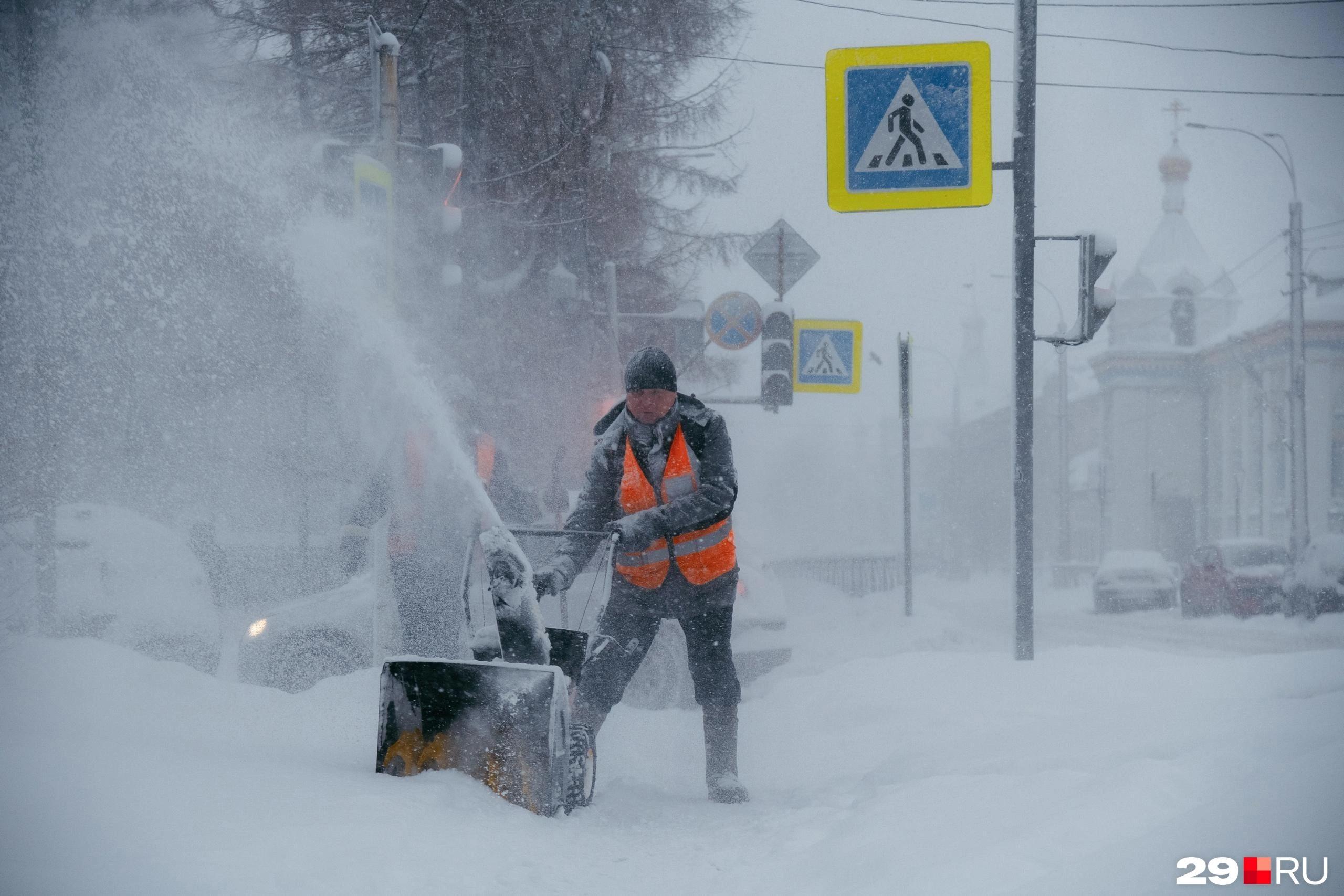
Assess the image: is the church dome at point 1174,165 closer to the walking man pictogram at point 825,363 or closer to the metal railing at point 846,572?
the metal railing at point 846,572

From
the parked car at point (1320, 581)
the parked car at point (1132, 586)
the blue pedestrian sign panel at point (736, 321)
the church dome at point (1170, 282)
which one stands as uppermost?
the church dome at point (1170, 282)

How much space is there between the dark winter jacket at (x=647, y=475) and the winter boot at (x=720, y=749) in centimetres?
45

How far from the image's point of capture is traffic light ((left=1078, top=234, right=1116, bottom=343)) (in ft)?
20.1

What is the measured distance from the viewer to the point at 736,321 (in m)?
13.4

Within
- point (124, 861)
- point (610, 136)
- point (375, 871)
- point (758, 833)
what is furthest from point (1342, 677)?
point (610, 136)

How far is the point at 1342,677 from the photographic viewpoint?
4648mm

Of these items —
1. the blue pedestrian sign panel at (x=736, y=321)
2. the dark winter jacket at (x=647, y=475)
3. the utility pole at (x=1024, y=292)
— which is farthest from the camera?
the blue pedestrian sign panel at (x=736, y=321)

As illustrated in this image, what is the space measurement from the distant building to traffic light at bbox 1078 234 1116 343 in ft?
79.5

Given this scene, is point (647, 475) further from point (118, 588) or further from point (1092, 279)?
point (118, 588)

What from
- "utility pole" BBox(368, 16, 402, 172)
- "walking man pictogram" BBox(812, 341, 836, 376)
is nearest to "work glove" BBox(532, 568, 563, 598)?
"utility pole" BBox(368, 16, 402, 172)

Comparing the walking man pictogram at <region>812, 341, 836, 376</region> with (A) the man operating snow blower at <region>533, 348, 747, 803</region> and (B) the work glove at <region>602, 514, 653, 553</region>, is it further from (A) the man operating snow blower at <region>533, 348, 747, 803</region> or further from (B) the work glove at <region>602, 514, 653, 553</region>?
(B) the work glove at <region>602, 514, 653, 553</region>

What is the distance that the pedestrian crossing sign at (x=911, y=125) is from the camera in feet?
20.0

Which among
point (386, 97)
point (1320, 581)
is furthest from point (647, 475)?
point (1320, 581)

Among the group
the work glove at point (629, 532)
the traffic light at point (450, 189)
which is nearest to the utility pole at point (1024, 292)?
the work glove at point (629, 532)
